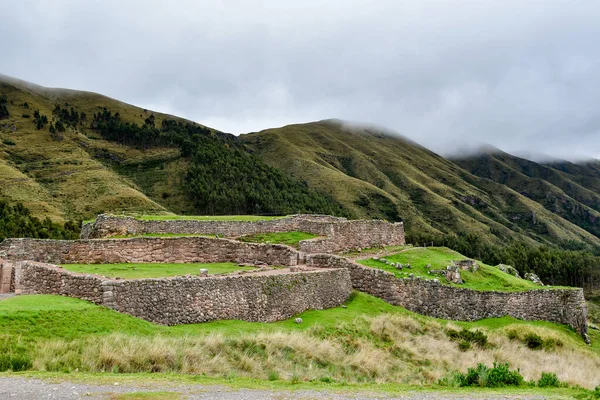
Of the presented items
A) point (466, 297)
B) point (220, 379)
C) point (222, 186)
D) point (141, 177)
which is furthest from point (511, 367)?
point (141, 177)

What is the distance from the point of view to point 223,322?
17.3 meters

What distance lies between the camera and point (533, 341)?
76.7 ft

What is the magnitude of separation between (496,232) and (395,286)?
182 metres

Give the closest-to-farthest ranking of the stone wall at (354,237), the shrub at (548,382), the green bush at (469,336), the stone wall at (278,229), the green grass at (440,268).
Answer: the shrub at (548,382) < the green bush at (469,336) < the green grass at (440,268) < the stone wall at (354,237) < the stone wall at (278,229)

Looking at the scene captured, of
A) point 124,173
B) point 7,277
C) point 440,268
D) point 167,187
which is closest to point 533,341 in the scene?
point 440,268

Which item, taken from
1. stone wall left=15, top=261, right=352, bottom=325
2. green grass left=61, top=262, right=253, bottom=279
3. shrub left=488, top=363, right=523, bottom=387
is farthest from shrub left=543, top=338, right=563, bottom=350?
green grass left=61, top=262, right=253, bottom=279

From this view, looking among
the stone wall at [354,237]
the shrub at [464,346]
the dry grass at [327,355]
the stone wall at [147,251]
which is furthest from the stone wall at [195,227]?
the dry grass at [327,355]

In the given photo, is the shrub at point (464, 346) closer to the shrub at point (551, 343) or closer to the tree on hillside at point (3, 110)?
the shrub at point (551, 343)

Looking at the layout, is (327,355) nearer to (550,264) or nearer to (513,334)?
(513,334)

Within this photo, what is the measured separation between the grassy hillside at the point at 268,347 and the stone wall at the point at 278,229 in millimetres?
11950

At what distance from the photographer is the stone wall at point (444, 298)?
25.3 meters

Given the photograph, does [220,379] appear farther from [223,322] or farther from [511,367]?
[511,367]

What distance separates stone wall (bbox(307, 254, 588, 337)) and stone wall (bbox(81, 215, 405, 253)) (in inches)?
211

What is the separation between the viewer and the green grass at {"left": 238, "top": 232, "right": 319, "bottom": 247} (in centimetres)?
3512
